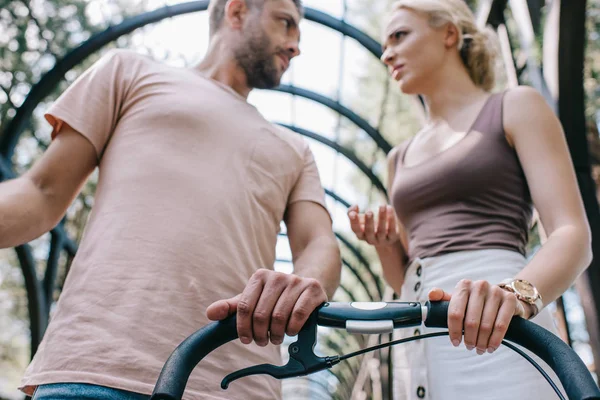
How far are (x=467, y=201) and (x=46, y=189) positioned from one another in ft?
3.49

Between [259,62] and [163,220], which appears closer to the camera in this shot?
[163,220]

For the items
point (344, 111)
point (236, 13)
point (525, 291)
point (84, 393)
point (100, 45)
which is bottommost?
point (84, 393)

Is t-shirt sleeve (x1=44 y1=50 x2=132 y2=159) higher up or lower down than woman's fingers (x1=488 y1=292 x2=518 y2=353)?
higher up

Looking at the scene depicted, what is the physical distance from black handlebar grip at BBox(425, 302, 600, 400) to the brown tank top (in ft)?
2.38

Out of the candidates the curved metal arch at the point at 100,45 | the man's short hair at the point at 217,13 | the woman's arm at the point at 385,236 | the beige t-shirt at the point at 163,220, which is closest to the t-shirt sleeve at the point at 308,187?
the beige t-shirt at the point at 163,220

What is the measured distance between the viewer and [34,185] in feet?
5.22

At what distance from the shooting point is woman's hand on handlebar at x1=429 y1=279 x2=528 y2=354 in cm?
91

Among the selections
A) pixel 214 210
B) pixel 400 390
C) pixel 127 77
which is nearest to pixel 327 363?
pixel 214 210

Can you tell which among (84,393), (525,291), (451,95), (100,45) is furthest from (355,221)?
(100,45)

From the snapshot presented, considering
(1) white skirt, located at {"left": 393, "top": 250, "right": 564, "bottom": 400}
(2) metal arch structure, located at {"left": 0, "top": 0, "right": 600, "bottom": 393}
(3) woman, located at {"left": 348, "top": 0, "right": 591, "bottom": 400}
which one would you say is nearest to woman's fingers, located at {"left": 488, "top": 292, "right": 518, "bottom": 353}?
(3) woman, located at {"left": 348, "top": 0, "right": 591, "bottom": 400}

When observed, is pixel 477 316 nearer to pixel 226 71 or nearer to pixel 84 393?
pixel 84 393

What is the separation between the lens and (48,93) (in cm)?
721

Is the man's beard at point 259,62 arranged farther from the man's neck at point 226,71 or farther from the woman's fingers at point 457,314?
the woman's fingers at point 457,314

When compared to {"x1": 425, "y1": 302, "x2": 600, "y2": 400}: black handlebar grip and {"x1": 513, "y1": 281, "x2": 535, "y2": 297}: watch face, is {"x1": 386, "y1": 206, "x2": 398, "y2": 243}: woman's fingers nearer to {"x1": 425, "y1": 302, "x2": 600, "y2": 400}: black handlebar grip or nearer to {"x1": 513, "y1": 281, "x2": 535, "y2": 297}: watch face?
{"x1": 513, "y1": 281, "x2": 535, "y2": 297}: watch face
